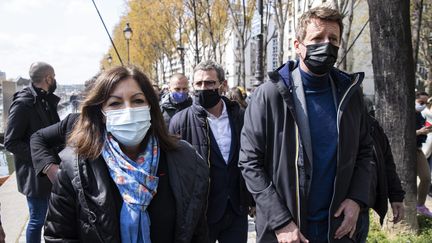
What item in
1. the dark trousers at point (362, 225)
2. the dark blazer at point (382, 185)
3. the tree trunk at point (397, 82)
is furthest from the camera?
the tree trunk at point (397, 82)

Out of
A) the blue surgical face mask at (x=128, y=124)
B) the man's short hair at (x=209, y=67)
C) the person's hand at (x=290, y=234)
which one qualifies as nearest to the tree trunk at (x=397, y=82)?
the man's short hair at (x=209, y=67)

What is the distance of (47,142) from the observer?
317cm

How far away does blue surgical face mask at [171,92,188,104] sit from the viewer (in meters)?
5.00

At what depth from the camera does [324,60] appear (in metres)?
2.34

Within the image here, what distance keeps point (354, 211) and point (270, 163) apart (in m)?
0.57

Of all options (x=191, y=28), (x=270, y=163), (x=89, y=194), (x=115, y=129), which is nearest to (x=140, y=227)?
(x=89, y=194)

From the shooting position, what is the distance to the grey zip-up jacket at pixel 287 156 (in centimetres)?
226

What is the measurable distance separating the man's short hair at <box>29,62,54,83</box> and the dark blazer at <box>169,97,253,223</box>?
1.76 meters

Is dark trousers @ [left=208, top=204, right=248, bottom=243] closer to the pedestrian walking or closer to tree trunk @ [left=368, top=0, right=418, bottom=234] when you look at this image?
the pedestrian walking

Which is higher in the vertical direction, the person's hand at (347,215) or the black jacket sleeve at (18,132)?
the black jacket sleeve at (18,132)

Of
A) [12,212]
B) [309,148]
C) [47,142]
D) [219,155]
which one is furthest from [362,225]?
[12,212]

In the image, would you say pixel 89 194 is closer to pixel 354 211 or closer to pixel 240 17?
pixel 354 211

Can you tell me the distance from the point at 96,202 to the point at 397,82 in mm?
3581

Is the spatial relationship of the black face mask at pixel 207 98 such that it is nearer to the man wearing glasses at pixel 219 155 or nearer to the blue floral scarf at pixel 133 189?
the man wearing glasses at pixel 219 155
